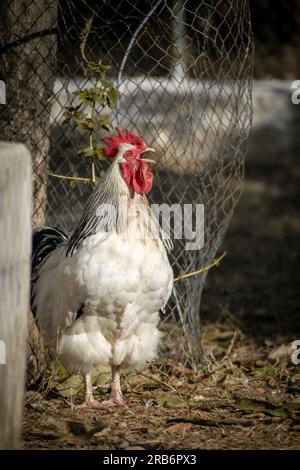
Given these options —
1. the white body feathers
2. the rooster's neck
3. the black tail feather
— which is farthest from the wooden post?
the black tail feather

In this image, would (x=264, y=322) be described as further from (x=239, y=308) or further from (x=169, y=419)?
(x=169, y=419)

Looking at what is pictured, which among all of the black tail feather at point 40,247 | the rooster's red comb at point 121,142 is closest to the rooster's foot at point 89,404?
the black tail feather at point 40,247

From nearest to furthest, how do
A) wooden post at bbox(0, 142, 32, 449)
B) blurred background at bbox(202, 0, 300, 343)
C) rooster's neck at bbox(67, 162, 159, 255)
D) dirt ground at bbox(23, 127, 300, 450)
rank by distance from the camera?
1. wooden post at bbox(0, 142, 32, 449)
2. dirt ground at bbox(23, 127, 300, 450)
3. rooster's neck at bbox(67, 162, 159, 255)
4. blurred background at bbox(202, 0, 300, 343)

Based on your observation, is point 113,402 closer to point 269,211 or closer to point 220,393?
point 220,393

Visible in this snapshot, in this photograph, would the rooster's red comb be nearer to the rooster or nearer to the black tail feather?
the rooster

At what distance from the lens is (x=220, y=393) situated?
462cm

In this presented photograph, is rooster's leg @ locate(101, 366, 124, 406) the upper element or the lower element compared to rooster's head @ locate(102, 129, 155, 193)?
lower

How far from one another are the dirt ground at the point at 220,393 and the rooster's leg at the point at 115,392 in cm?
6

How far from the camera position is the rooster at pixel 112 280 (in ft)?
13.4

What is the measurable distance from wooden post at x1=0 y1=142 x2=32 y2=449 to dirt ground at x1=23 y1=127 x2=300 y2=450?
1.92 ft

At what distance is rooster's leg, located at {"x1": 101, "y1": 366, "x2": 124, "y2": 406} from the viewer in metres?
4.41

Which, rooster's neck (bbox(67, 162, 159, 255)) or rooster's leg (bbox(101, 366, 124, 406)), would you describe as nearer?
rooster's neck (bbox(67, 162, 159, 255))

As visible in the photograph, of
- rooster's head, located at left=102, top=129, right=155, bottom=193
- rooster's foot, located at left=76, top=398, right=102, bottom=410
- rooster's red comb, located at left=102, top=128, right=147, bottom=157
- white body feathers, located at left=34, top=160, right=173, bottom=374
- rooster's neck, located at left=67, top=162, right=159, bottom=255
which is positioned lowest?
rooster's foot, located at left=76, top=398, right=102, bottom=410

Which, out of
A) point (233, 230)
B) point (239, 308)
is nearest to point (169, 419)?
point (239, 308)
